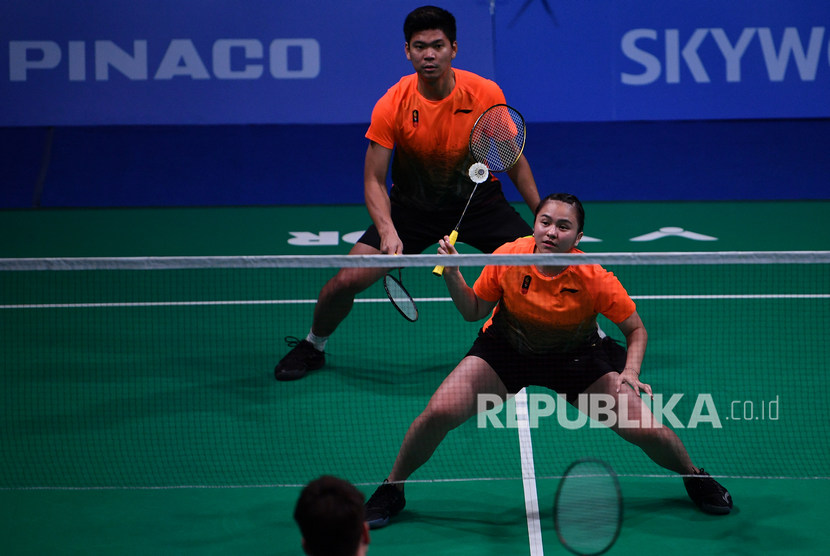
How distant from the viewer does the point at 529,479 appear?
492 cm

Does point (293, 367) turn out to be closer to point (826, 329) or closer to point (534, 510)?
point (534, 510)

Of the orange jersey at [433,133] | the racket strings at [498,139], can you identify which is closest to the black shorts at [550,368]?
the racket strings at [498,139]

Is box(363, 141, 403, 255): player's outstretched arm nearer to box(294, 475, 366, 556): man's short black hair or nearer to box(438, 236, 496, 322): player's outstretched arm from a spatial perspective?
box(438, 236, 496, 322): player's outstretched arm

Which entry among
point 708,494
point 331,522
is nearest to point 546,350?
point 708,494

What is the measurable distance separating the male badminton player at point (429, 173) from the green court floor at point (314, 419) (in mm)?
860

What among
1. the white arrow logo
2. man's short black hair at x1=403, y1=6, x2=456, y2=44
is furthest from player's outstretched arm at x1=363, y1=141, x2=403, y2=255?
the white arrow logo

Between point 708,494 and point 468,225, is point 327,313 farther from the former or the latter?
point 708,494

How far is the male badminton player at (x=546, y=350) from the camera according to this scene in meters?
4.36

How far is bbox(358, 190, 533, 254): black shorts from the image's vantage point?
593 centimetres

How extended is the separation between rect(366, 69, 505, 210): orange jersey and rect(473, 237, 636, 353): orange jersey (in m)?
1.49

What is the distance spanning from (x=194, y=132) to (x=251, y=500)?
6408 millimetres

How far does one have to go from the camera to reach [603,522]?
376 cm

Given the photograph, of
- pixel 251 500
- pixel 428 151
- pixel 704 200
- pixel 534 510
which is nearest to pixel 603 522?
pixel 534 510

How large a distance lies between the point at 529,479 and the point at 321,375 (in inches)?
71.8
